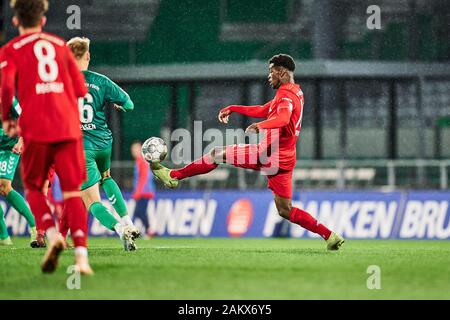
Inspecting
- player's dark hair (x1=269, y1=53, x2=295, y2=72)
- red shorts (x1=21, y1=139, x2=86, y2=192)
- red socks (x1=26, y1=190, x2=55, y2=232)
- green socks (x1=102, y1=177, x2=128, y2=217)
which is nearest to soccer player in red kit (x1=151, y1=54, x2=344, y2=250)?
player's dark hair (x1=269, y1=53, x2=295, y2=72)

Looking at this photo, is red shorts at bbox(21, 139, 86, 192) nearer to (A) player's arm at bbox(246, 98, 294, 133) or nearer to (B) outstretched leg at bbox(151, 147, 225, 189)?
(A) player's arm at bbox(246, 98, 294, 133)

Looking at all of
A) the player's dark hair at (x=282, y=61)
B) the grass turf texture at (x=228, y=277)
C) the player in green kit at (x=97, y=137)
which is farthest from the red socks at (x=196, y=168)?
the grass turf texture at (x=228, y=277)

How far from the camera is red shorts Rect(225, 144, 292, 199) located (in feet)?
42.3

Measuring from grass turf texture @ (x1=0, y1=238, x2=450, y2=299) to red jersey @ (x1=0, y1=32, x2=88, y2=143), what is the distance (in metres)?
1.26

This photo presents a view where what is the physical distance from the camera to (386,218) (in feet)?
68.3

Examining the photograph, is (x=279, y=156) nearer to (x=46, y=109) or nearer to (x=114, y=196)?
(x=114, y=196)

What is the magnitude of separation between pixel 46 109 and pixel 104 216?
3.18m

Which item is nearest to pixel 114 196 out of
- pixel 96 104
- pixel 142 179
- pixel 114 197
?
pixel 114 197

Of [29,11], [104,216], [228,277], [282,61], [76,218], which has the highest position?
[29,11]

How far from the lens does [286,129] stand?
12984mm

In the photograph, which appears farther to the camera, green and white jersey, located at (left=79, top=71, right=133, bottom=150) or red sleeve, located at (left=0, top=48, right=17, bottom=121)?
green and white jersey, located at (left=79, top=71, right=133, bottom=150)
